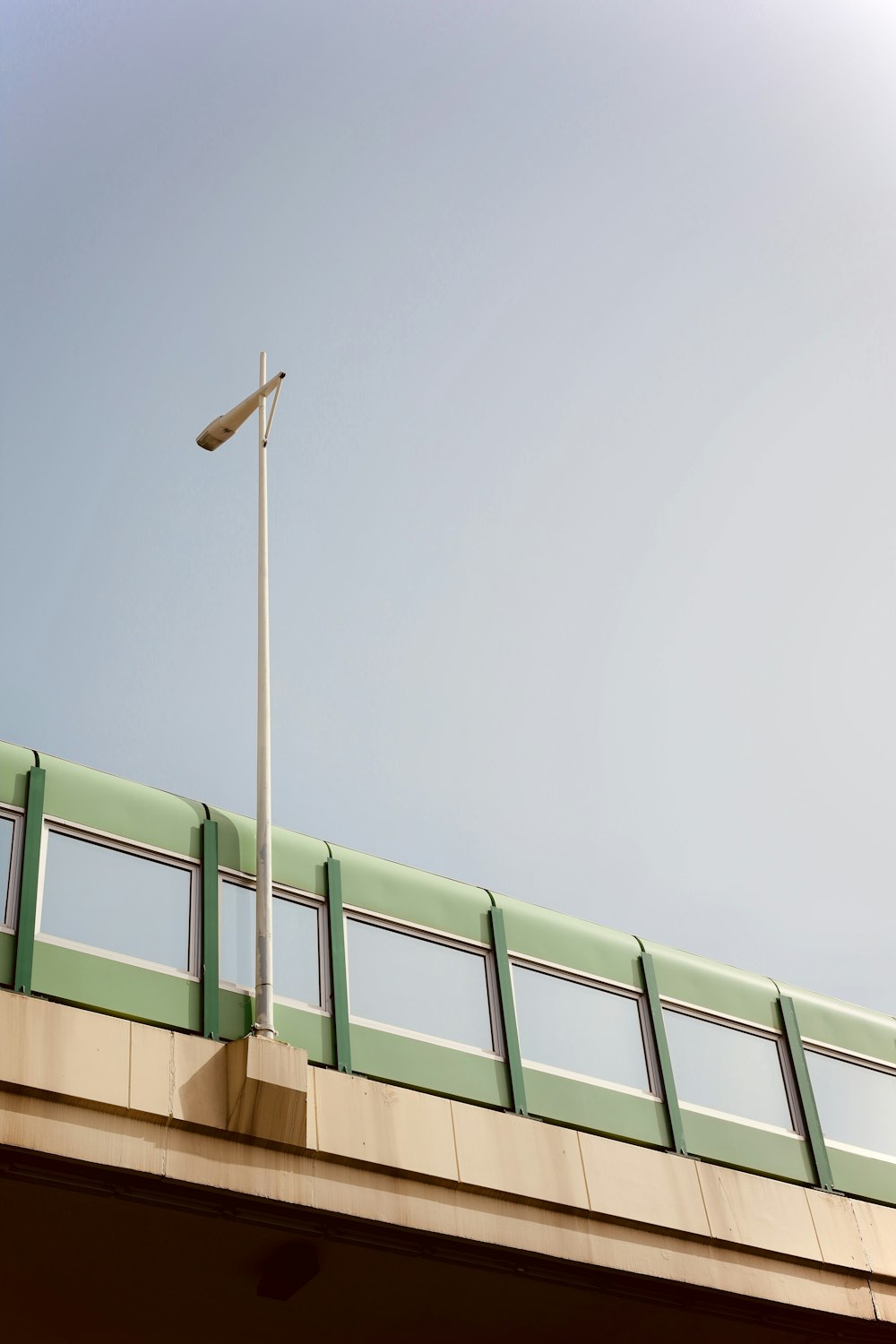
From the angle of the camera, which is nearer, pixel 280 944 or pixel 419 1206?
pixel 419 1206

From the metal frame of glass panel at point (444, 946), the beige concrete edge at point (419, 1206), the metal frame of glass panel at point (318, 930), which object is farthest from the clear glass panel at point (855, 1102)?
the metal frame of glass panel at point (318, 930)

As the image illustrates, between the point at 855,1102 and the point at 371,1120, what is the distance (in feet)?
23.7

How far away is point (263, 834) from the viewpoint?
1389 cm

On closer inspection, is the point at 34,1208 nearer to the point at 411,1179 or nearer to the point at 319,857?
the point at 411,1179

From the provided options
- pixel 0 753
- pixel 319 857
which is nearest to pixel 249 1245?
pixel 319 857

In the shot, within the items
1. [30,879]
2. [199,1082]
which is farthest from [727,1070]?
[30,879]

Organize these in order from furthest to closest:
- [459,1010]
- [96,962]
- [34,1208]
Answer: [459,1010]
[96,962]
[34,1208]

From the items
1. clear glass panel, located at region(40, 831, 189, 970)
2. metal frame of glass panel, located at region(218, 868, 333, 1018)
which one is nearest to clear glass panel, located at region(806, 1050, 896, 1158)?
metal frame of glass panel, located at region(218, 868, 333, 1018)

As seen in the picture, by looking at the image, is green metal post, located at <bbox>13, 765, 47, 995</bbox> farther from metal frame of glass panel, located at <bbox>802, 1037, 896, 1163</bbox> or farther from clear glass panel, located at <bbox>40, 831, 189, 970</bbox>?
metal frame of glass panel, located at <bbox>802, 1037, 896, 1163</bbox>

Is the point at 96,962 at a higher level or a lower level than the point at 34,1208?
higher

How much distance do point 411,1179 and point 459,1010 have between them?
220 centimetres

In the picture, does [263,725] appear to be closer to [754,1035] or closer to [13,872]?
[13,872]

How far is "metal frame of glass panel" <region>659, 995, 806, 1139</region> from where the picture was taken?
53.8 ft

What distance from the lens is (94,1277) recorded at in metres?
13.3
